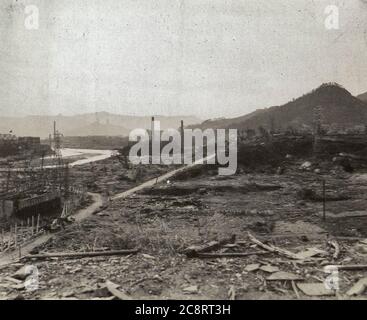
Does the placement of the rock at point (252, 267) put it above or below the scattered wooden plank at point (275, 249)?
below

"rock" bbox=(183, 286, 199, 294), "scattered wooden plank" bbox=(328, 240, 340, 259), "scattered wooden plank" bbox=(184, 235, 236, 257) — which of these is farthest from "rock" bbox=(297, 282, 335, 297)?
"scattered wooden plank" bbox=(184, 235, 236, 257)

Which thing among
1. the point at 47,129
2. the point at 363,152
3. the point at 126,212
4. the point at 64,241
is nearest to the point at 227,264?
the point at 64,241

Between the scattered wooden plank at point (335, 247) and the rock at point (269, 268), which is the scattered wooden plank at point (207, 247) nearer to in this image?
the rock at point (269, 268)

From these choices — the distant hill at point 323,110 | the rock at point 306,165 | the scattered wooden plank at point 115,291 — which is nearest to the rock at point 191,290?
the scattered wooden plank at point 115,291

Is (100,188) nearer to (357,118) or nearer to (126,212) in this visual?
(126,212)

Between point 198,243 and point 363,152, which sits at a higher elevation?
point 363,152

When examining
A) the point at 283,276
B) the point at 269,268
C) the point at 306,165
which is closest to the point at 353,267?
the point at 283,276

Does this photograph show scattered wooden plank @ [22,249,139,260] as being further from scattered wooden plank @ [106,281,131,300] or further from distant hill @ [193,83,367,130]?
distant hill @ [193,83,367,130]
